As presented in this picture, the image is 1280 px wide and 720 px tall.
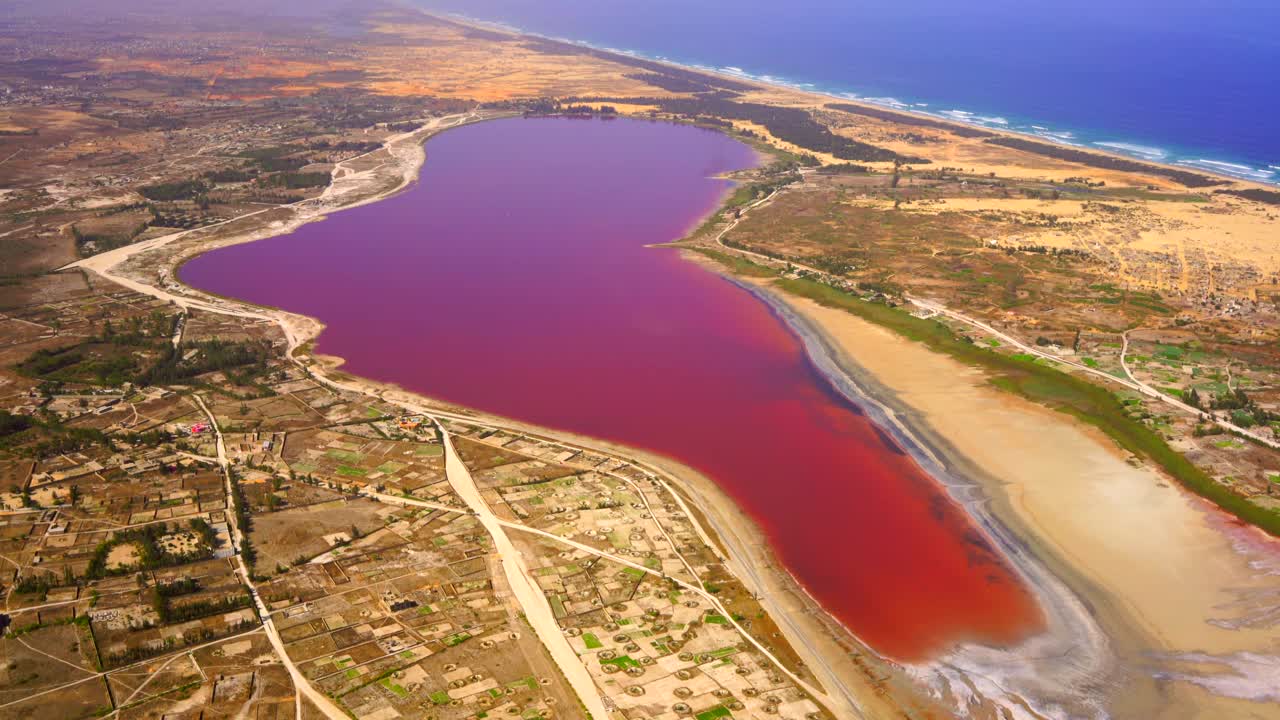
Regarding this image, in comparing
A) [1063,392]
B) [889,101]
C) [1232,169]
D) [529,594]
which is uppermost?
[889,101]

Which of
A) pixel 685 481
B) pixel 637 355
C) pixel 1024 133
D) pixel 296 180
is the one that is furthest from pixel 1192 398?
pixel 1024 133

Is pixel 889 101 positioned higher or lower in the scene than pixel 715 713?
higher

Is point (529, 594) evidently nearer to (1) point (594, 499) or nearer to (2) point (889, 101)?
(1) point (594, 499)

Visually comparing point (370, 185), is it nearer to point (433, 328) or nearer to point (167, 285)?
point (167, 285)

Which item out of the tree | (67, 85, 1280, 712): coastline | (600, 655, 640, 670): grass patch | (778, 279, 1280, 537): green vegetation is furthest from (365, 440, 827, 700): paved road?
the tree

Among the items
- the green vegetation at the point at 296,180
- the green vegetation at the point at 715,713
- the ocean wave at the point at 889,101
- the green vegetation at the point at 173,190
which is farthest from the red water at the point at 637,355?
the ocean wave at the point at 889,101
